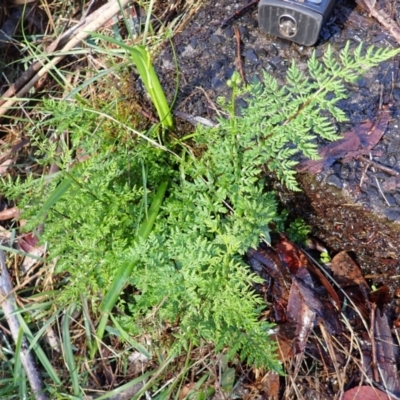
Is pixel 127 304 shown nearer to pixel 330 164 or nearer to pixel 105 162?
pixel 105 162

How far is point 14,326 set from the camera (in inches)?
84.7

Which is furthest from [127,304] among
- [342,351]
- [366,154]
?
[366,154]

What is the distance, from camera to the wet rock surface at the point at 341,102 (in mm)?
1751

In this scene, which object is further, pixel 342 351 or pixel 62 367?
pixel 62 367

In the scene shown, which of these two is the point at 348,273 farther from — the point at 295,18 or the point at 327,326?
the point at 295,18

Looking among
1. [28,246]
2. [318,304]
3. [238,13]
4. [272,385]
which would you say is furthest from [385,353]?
[28,246]

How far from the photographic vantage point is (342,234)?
188cm

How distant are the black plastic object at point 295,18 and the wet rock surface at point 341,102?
2.6 inches

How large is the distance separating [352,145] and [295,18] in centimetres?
48

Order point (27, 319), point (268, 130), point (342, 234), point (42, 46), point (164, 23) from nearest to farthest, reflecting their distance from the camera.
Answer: point (268, 130), point (342, 234), point (27, 319), point (164, 23), point (42, 46)

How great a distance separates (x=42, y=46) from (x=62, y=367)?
1491 mm

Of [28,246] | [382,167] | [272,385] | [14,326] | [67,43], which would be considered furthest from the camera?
[67,43]

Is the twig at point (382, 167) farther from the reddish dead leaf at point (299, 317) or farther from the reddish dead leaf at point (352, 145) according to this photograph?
the reddish dead leaf at point (299, 317)

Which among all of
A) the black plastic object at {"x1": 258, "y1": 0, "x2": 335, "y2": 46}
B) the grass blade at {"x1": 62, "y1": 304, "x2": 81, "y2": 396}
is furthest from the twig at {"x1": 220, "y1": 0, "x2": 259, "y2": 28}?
the grass blade at {"x1": 62, "y1": 304, "x2": 81, "y2": 396}
